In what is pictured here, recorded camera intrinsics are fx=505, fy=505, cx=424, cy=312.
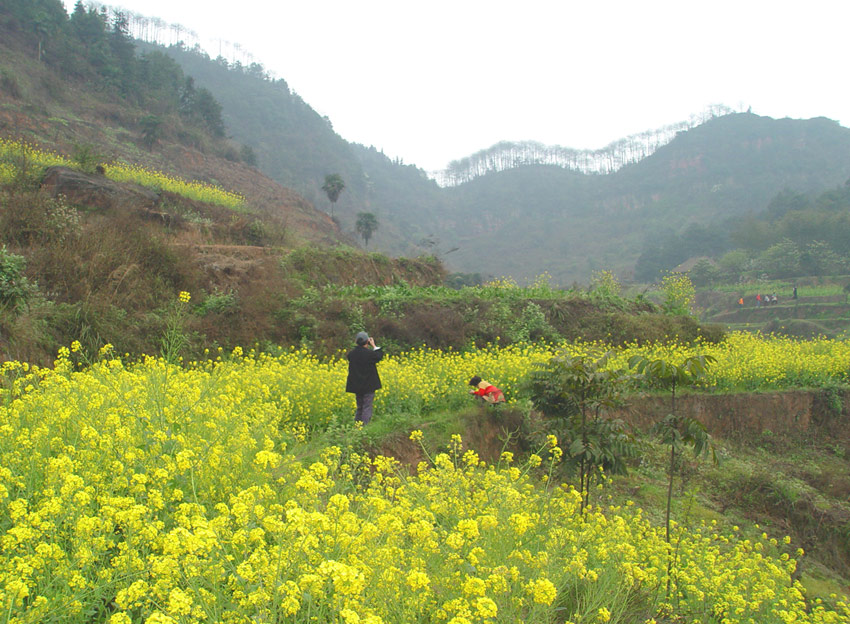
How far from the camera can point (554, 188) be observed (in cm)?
9144

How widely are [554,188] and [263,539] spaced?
95230 millimetres

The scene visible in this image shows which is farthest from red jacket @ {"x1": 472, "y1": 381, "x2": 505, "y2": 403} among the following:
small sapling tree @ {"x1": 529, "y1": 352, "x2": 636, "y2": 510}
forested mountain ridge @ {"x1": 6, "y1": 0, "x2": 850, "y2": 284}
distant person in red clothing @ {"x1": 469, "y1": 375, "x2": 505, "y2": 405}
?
forested mountain ridge @ {"x1": 6, "y1": 0, "x2": 850, "y2": 284}

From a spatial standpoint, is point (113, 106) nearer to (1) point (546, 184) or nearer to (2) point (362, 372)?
(2) point (362, 372)

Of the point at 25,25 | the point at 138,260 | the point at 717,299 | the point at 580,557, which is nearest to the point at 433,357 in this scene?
the point at 138,260

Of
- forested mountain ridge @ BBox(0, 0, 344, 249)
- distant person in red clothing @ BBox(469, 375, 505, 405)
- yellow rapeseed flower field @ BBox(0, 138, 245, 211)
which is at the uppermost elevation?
forested mountain ridge @ BBox(0, 0, 344, 249)

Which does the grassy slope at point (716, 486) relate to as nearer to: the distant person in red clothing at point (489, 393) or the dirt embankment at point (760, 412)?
the distant person in red clothing at point (489, 393)

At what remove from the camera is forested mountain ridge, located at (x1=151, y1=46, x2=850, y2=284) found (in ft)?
215

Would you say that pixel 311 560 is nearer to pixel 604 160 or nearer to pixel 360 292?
pixel 360 292

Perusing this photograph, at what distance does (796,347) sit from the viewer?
48.0 ft

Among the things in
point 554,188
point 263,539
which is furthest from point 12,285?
point 554,188

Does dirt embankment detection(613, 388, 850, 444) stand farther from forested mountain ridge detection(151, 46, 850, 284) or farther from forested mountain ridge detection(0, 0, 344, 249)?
forested mountain ridge detection(151, 46, 850, 284)

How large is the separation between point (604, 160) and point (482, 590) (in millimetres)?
108850

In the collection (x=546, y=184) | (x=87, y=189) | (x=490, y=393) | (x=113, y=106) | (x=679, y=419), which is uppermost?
(x=546, y=184)

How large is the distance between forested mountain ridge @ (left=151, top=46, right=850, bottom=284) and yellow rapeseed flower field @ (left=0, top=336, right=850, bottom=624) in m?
52.4
